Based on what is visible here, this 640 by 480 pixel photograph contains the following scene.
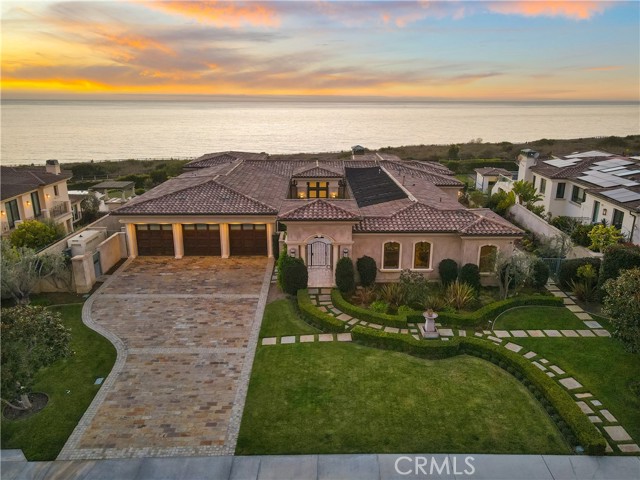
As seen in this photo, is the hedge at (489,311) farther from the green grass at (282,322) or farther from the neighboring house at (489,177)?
the neighboring house at (489,177)

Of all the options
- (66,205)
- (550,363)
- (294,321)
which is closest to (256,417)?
(294,321)

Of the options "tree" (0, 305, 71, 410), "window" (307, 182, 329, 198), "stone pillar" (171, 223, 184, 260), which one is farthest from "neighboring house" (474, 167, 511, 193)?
"tree" (0, 305, 71, 410)

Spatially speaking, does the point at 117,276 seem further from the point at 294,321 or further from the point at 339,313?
the point at 339,313

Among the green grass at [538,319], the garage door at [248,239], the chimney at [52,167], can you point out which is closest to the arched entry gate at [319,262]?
the garage door at [248,239]

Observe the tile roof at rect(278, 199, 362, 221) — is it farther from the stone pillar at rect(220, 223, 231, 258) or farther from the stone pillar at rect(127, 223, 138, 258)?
the stone pillar at rect(127, 223, 138, 258)

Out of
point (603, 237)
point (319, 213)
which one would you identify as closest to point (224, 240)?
point (319, 213)

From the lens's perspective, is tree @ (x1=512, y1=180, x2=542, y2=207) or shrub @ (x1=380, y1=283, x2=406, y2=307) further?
tree @ (x1=512, y1=180, x2=542, y2=207)
